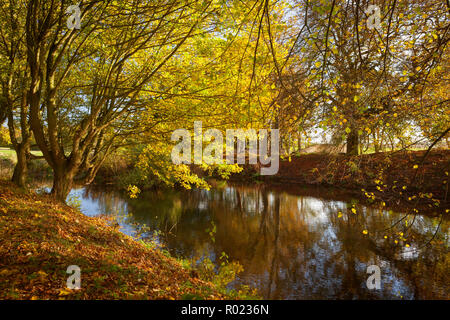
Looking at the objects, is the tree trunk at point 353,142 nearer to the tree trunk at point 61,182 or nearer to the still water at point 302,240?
the still water at point 302,240

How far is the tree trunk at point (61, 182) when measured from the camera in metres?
6.67

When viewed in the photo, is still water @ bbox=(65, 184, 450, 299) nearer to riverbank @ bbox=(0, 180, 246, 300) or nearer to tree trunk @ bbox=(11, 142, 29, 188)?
riverbank @ bbox=(0, 180, 246, 300)

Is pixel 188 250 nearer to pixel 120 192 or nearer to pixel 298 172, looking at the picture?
pixel 120 192

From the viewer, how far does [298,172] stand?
22062 mm

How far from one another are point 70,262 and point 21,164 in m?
4.74

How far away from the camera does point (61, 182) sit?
6.86 m

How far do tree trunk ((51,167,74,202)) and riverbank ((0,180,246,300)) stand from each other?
0.81 meters

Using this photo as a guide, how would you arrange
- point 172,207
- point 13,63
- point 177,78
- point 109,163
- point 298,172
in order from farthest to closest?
point 298,172, point 109,163, point 172,207, point 177,78, point 13,63

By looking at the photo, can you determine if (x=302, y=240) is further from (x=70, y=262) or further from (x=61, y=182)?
(x=61, y=182)

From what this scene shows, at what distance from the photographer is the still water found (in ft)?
19.7

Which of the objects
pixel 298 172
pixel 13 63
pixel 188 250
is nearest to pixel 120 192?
pixel 188 250

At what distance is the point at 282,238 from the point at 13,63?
30.9 feet

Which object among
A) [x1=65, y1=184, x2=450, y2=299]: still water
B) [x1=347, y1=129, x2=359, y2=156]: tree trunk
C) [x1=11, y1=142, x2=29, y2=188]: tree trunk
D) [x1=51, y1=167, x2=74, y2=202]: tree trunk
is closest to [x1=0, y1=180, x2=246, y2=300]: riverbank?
[x1=51, y1=167, x2=74, y2=202]: tree trunk

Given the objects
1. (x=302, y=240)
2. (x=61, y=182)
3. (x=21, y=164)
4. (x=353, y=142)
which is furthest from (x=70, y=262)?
(x=302, y=240)
